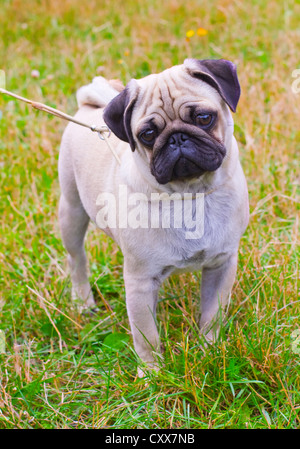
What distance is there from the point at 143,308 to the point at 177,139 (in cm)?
85

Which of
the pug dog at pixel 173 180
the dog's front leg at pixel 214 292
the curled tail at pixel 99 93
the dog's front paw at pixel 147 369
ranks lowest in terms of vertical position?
the dog's front paw at pixel 147 369

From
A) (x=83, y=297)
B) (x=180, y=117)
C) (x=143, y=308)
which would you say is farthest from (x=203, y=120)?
(x=83, y=297)

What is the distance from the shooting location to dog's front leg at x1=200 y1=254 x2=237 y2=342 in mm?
2936

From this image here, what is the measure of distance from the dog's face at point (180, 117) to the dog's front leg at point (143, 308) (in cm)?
55

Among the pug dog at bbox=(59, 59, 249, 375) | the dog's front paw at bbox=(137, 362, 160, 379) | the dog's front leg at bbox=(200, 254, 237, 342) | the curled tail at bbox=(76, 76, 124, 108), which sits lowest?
the dog's front paw at bbox=(137, 362, 160, 379)

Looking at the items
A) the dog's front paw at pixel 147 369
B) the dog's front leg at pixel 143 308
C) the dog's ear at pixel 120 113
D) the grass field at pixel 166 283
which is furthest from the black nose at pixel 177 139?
the dog's front paw at pixel 147 369

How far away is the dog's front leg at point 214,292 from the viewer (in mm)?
2936

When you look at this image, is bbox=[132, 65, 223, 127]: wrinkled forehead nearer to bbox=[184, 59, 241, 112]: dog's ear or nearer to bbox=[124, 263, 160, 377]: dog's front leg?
bbox=[184, 59, 241, 112]: dog's ear

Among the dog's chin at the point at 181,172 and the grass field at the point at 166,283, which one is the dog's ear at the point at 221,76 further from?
the grass field at the point at 166,283

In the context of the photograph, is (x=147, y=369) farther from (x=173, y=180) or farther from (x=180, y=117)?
(x=180, y=117)

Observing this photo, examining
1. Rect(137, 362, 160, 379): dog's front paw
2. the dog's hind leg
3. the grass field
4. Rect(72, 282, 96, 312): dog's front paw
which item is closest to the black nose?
the grass field
